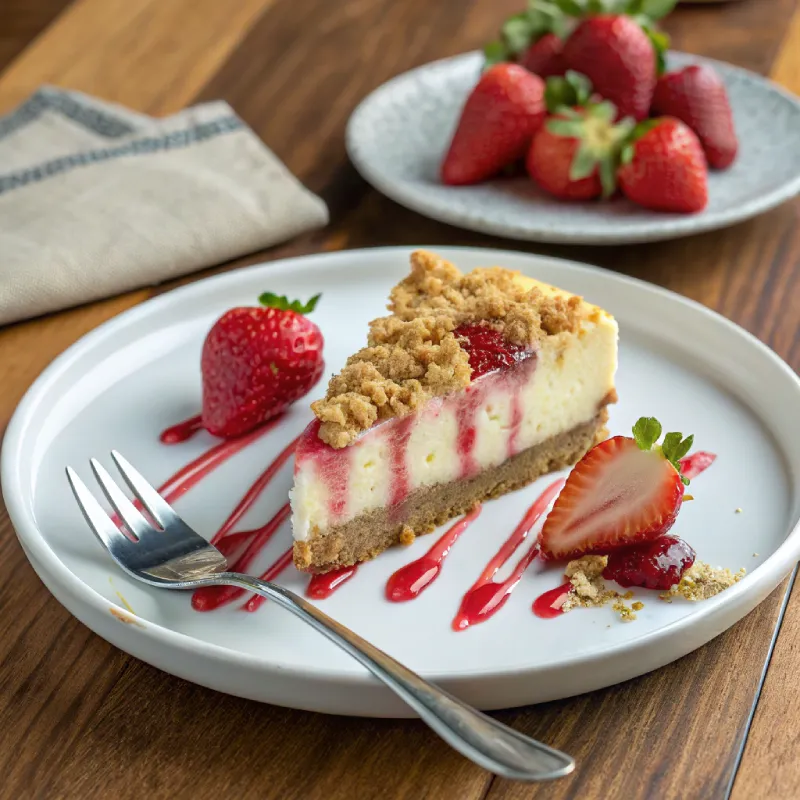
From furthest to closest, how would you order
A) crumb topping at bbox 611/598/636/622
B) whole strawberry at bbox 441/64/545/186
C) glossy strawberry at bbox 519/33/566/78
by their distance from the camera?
glossy strawberry at bbox 519/33/566/78 < whole strawberry at bbox 441/64/545/186 < crumb topping at bbox 611/598/636/622

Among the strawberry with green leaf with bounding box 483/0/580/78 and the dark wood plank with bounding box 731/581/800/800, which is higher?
the strawberry with green leaf with bounding box 483/0/580/78

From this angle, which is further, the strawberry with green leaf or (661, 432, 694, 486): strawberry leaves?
the strawberry with green leaf

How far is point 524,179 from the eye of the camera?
2.38 m

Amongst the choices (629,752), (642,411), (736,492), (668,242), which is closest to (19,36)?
(668,242)

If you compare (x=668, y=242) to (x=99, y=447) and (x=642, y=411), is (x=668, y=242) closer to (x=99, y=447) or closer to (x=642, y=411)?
(x=642, y=411)

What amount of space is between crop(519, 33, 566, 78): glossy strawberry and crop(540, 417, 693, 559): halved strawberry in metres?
1.23

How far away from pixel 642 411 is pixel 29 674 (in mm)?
1052

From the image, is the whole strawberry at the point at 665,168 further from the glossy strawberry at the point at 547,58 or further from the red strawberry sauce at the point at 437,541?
the red strawberry sauce at the point at 437,541

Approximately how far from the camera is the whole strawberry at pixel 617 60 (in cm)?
229

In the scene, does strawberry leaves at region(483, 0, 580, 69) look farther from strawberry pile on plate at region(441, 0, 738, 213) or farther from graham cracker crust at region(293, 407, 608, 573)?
graham cracker crust at region(293, 407, 608, 573)

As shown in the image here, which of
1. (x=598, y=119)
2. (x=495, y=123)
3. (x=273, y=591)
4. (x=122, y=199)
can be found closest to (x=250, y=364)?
(x=273, y=591)

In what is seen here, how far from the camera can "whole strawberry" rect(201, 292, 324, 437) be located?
1725 millimetres

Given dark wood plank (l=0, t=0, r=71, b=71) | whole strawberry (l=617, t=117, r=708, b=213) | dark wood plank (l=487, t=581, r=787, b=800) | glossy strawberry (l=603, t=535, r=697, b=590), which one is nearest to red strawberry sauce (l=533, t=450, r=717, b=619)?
glossy strawberry (l=603, t=535, r=697, b=590)

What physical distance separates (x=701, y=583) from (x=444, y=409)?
1.48ft
